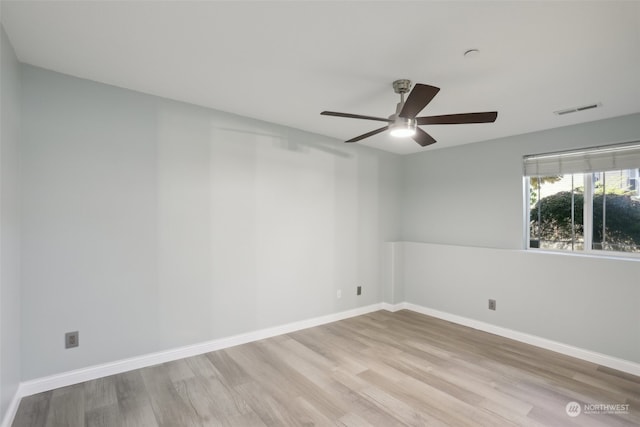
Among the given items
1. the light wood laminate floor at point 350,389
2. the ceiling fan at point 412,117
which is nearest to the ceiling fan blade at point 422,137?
the ceiling fan at point 412,117

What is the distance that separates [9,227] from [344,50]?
7.90 ft

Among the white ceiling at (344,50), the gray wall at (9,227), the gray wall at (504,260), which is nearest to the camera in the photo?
the white ceiling at (344,50)

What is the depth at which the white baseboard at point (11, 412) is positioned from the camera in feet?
6.09

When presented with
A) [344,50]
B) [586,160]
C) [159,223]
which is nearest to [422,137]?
[344,50]

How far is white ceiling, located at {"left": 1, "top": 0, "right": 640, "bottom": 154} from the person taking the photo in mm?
1632

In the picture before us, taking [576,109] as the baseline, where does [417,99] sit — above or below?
below

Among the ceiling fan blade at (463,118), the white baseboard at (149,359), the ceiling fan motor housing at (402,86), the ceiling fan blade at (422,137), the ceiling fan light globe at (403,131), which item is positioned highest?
the ceiling fan motor housing at (402,86)

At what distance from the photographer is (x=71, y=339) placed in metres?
2.39

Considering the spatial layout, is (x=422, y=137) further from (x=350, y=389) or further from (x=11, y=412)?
(x=11, y=412)

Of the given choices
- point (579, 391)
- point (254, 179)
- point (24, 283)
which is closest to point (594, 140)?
point (579, 391)

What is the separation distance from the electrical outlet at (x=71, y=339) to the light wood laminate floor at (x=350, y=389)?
0.31 m

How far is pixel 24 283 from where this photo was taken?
7.29 ft

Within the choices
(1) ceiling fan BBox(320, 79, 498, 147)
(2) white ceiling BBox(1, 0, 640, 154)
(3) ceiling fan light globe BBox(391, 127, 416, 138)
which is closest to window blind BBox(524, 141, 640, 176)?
(2) white ceiling BBox(1, 0, 640, 154)

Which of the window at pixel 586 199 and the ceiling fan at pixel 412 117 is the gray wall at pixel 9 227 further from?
the window at pixel 586 199
